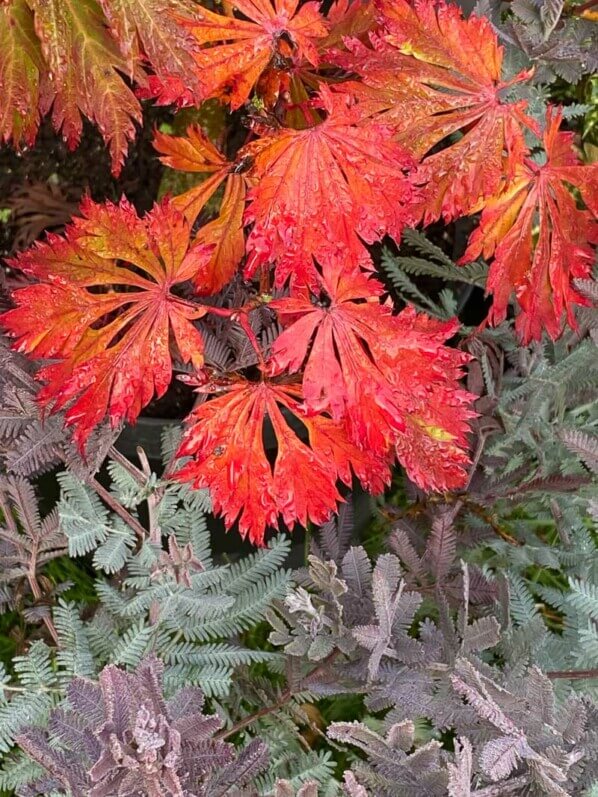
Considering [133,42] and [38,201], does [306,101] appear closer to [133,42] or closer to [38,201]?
[133,42]

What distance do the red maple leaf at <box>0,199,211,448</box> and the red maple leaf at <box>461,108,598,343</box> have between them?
0.24 metres

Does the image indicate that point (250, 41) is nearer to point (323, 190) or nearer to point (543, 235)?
point (323, 190)

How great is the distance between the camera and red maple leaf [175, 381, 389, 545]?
589 millimetres

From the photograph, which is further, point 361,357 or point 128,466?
point 128,466

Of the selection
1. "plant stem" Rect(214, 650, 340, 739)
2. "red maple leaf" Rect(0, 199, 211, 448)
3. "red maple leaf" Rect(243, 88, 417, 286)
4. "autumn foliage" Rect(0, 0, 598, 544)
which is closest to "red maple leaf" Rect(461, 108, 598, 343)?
"autumn foliage" Rect(0, 0, 598, 544)

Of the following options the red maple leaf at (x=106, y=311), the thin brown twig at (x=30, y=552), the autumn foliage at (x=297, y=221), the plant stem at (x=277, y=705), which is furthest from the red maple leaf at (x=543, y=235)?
the thin brown twig at (x=30, y=552)

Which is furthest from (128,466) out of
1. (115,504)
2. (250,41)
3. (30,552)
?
(250,41)

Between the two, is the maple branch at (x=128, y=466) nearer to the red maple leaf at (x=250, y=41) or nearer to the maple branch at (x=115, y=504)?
the maple branch at (x=115, y=504)

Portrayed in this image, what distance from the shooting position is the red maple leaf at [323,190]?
1.77 ft

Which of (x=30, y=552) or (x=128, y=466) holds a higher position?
(x=128, y=466)

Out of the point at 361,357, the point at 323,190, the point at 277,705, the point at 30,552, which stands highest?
the point at 323,190

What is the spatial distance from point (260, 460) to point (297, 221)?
18 centimetres

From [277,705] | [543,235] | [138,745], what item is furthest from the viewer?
[277,705]

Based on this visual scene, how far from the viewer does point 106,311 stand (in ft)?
1.92
